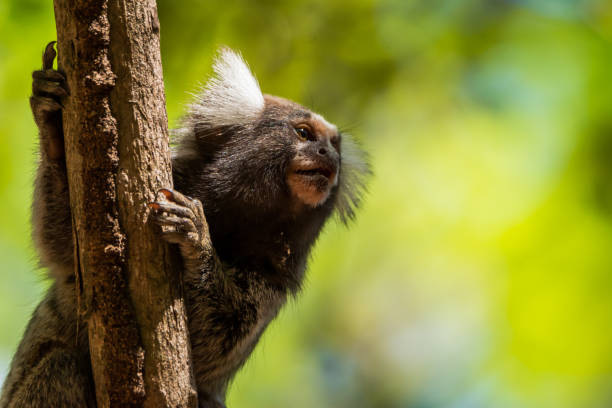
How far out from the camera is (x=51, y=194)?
4.60 metres

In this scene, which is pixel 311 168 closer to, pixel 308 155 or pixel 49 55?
pixel 308 155

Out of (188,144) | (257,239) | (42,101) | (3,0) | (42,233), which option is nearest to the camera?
(42,101)

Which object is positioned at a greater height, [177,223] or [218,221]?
[177,223]

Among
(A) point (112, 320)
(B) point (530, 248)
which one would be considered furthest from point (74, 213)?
(B) point (530, 248)

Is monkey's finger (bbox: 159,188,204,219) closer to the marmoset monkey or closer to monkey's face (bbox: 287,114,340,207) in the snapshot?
the marmoset monkey

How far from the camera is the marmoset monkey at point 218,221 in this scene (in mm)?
4121

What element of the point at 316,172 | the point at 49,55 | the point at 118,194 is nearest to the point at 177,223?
the point at 118,194

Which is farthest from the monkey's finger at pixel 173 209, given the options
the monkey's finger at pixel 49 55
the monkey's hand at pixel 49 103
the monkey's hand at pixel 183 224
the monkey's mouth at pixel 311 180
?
the monkey's mouth at pixel 311 180

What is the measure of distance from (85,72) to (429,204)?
6.31 meters

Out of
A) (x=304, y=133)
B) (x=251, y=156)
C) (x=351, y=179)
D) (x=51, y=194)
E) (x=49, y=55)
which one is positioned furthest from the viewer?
(x=351, y=179)

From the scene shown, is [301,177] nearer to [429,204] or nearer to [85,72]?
[85,72]

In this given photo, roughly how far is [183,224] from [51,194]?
1.34 metres

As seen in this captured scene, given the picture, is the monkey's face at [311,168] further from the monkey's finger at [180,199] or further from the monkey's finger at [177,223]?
the monkey's finger at [177,223]

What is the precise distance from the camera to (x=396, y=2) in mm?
8234
